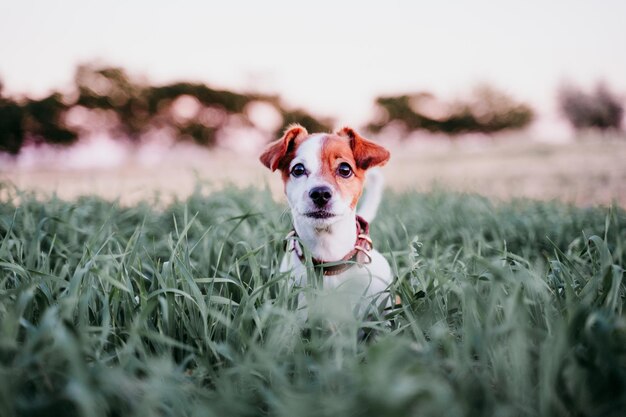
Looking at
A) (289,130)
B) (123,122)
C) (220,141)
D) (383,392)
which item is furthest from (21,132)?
(383,392)

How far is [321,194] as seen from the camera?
7.51 ft

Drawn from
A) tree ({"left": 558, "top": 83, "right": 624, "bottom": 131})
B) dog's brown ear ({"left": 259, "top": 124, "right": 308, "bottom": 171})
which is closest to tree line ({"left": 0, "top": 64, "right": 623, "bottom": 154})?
tree ({"left": 558, "top": 83, "right": 624, "bottom": 131})

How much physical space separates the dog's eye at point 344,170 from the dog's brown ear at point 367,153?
11 cm

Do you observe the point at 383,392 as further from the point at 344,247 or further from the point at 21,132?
the point at 21,132

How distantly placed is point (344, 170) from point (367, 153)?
8.2 inches

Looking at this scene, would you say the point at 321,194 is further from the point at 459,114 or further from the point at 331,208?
the point at 459,114

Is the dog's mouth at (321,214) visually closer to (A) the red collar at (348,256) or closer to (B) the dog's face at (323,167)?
(B) the dog's face at (323,167)

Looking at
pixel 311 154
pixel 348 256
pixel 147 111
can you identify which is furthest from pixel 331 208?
pixel 147 111

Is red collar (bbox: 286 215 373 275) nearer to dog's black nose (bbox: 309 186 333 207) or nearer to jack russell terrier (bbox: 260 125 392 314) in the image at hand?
jack russell terrier (bbox: 260 125 392 314)

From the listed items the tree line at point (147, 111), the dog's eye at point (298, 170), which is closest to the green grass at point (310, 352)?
the dog's eye at point (298, 170)

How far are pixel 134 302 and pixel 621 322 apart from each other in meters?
1.90

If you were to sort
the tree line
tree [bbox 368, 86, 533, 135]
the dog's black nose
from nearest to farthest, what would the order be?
the dog's black nose, the tree line, tree [bbox 368, 86, 533, 135]

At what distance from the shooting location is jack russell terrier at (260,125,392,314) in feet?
7.56

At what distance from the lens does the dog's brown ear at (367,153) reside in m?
2.64
